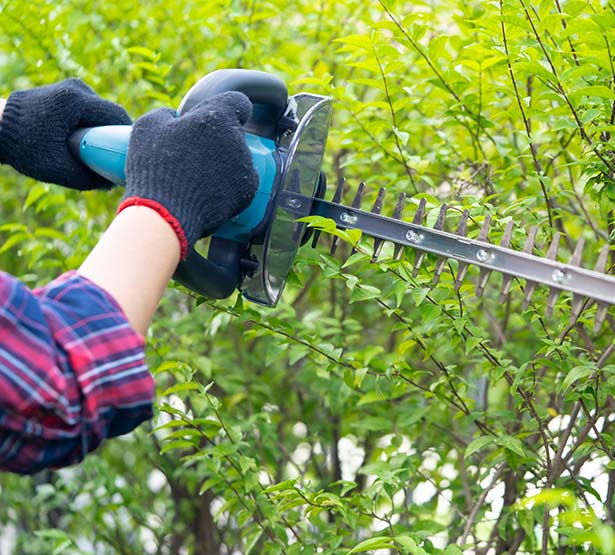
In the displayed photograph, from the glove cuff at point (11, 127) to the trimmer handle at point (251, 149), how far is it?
0.32 ft

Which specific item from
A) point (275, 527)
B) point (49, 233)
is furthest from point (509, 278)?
point (49, 233)

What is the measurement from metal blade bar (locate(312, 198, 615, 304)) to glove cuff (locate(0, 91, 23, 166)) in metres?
0.52

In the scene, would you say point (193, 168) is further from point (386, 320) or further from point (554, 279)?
point (386, 320)

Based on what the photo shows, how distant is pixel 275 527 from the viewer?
1790 millimetres

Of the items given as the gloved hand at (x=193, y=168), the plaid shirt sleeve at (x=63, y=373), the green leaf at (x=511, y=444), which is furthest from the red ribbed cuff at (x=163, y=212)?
the green leaf at (x=511, y=444)

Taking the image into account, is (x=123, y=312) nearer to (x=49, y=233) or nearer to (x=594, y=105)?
(x=594, y=105)

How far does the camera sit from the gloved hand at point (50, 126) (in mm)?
1453

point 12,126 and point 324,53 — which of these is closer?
point 12,126

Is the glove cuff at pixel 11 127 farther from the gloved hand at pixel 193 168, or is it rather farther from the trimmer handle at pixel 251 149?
the gloved hand at pixel 193 168

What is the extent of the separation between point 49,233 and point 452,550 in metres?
1.28

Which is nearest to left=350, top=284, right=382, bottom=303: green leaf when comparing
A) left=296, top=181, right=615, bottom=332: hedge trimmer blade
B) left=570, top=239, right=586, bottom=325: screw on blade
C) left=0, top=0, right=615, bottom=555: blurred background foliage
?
left=0, top=0, right=615, bottom=555: blurred background foliage

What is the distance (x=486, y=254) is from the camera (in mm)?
1272

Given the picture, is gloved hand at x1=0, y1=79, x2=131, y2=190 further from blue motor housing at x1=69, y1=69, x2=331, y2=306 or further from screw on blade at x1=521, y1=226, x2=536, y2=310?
screw on blade at x1=521, y1=226, x2=536, y2=310

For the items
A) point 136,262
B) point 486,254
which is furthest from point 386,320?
point 136,262
